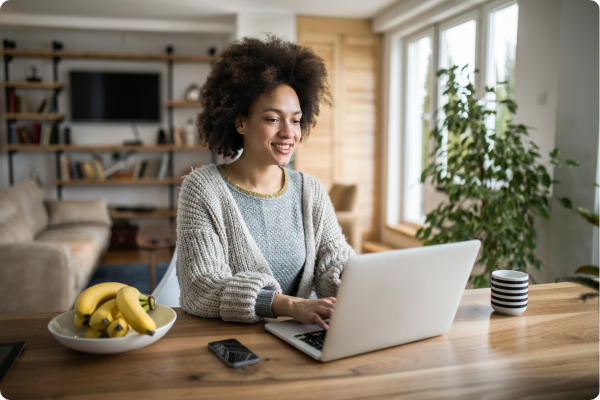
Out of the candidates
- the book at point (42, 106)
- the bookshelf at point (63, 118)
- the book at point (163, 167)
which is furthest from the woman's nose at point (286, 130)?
the book at point (42, 106)

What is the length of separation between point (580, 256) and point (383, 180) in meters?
2.89

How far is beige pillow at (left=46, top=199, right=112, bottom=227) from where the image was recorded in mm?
4574

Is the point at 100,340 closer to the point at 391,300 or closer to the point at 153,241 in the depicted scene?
the point at 391,300

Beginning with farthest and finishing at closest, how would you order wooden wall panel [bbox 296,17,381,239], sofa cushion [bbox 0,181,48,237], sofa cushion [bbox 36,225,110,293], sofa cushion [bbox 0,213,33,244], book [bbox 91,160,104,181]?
book [bbox 91,160,104,181], wooden wall panel [bbox 296,17,381,239], sofa cushion [bbox 0,181,48,237], sofa cushion [bbox 36,225,110,293], sofa cushion [bbox 0,213,33,244]

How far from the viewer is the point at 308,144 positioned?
496 cm

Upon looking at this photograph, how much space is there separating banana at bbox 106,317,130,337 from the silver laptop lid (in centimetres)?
36

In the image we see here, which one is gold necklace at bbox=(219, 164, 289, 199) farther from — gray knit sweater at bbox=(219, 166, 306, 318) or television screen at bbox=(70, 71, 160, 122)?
television screen at bbox=(70, 71, 160, 122)

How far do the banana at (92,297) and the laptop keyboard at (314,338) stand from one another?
0.39 meters

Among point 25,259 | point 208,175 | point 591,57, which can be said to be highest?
point 591,57

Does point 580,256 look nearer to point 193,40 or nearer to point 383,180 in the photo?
point 383,180

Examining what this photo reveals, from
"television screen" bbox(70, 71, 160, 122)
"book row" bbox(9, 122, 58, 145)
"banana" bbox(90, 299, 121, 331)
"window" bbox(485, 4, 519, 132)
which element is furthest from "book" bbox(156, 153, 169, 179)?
"banana" bbox(90, 299, 121, 331)

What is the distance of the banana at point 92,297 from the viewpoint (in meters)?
0.89

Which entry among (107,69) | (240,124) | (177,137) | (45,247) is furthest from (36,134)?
(240,124)

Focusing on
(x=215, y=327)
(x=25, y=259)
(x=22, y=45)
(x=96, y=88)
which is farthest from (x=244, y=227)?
(x=22, y=45)
